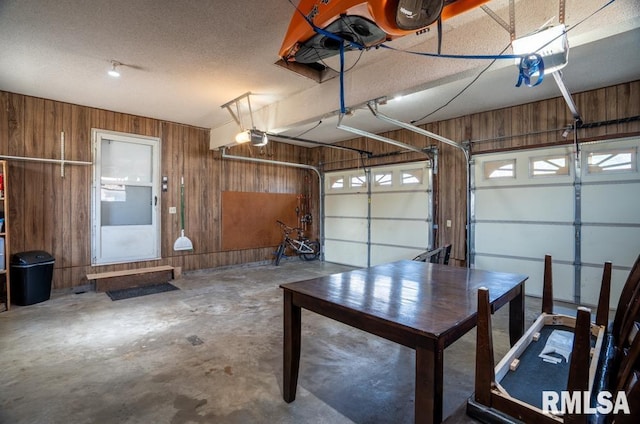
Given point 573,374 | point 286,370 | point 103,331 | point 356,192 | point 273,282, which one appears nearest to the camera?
point 573,374

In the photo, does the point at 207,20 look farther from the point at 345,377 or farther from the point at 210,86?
the point at 345,377

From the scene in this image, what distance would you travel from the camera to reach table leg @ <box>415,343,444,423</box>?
123 centimetres

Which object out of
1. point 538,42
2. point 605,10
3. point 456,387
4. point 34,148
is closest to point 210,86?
point 34,148

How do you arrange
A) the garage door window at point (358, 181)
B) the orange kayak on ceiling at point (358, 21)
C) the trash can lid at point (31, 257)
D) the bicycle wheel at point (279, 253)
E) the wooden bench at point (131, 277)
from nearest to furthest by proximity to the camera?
the orange kayak on ceiling at point (358, 21) < the trash can lid at point (31, 257) < the wooden bench at point (131, 277) < the garage door window at point (358, 181) < the bicycle wheel at point (279, 253)

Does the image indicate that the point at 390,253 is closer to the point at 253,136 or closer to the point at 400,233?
the point at 400,233

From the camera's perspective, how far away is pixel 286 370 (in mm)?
2021

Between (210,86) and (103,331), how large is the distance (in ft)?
10.5

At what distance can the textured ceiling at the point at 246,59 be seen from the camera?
2328 millimetres

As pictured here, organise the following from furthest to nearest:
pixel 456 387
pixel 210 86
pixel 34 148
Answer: pixel 34 148, pixel 210 86, pixel 456 387

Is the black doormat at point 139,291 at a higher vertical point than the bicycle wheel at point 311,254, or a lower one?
lower

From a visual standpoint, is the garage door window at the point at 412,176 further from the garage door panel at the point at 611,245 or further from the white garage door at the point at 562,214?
the garage door panel at the point at 611,245

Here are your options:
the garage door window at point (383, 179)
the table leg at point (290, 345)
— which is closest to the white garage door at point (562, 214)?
the garage door window at point (383, 179)

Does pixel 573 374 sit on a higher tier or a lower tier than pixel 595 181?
lower

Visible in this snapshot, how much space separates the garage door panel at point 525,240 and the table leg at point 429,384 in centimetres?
429
